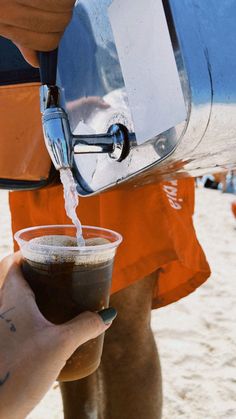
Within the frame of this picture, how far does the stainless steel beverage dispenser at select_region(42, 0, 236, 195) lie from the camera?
1.95 feet

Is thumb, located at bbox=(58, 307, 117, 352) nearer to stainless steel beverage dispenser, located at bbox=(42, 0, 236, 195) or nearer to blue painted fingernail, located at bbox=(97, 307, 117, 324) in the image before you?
blue painted fingernail, located at bbox=(97, 307, 117, 324)

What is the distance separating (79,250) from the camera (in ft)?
2.65

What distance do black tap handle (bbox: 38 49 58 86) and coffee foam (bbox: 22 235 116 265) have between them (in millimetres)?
253

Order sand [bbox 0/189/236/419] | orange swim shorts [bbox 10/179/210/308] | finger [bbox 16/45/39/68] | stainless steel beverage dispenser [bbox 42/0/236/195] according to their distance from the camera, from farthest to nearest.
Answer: sand [bbox 0/189/236/419], orange swim shorts [bbox 10/179/210/308], finger [bbox 16/45/39/68], stainless steel beverage dispenser [bbox 42/0/236/195]

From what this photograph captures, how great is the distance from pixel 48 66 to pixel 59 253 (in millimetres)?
295

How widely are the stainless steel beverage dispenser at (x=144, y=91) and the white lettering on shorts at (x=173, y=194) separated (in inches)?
14.8

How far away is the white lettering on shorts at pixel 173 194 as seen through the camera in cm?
132

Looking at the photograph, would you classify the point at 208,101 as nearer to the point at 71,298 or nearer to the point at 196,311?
the point at 71,298

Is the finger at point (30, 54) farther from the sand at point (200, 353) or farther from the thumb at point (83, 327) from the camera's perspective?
the sand at point (200, 353)

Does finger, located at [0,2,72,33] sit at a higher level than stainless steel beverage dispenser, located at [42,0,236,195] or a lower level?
higher

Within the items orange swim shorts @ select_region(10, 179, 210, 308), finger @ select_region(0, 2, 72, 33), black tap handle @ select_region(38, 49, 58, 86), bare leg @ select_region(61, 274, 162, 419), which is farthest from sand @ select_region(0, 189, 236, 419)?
finger @ select_region(0, 2, 72, 33)

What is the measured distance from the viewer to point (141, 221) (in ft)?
4.31

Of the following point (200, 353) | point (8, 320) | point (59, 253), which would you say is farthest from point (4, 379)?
point (200, 353)

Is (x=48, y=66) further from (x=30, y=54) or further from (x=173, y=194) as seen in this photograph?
(x=173, y=194)
